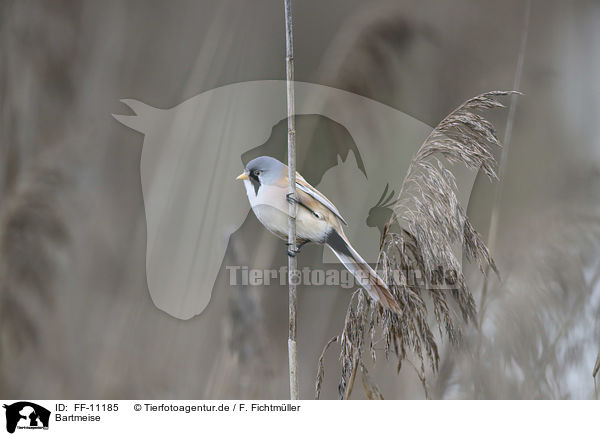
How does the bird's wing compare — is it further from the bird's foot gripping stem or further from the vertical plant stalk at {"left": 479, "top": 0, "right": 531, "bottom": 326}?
the vertical plant stalk at {"left": 479, "top": 0, "right": 531, "bottom": 326}

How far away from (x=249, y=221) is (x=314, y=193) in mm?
206

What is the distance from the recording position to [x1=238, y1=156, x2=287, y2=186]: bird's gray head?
4.65 feet

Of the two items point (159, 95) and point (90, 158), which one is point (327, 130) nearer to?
point (159, 95)

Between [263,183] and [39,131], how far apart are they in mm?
713

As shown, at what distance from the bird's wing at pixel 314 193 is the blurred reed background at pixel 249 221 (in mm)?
212

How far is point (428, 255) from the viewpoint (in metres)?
1.36

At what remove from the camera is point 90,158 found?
153 centimetres

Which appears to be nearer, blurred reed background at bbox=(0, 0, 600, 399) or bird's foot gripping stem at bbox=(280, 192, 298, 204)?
bird's foot gripping stem at bbox=(280, 192, 298, 204)

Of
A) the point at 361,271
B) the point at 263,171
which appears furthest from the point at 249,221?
the point at 361,271
